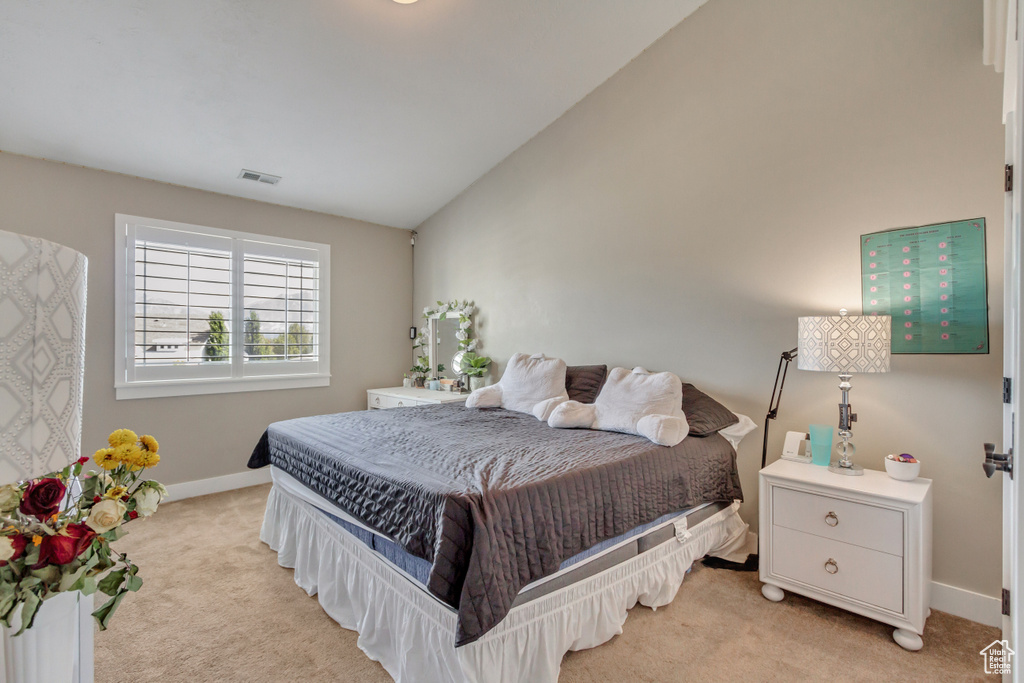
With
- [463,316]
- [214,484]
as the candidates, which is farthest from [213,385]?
[463,316]

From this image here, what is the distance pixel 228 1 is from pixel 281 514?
259 centimetres

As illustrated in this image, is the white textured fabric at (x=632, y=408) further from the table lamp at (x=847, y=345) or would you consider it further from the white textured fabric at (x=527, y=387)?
the table lamp at (x=847, y=345)

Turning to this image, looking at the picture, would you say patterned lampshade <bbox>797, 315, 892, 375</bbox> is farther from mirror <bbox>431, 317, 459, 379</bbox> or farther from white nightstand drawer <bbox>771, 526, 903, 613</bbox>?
mirror <bbox>431, 317, 459, 379</bbox>

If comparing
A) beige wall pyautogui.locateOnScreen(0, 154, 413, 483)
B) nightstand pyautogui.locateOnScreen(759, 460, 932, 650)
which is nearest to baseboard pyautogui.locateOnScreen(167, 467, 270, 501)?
beige wall pyautogui.locateOnScreen(0, 154, 413, 483)

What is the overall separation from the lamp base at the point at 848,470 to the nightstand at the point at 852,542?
3 centimetres

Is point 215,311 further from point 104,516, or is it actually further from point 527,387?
point 104,516

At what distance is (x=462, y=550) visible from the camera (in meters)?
Answer: 1.37

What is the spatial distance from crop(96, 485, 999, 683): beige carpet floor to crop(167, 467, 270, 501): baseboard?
4.18 ft

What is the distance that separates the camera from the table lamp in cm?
→ 195

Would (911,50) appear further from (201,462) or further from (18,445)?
(201,462)

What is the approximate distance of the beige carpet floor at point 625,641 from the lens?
1654 mm

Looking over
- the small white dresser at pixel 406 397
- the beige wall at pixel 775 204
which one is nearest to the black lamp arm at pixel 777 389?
the beige wall at pixel 775 204

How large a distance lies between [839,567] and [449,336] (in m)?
3.38

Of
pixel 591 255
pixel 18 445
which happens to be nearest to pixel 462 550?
pixel 18 445
